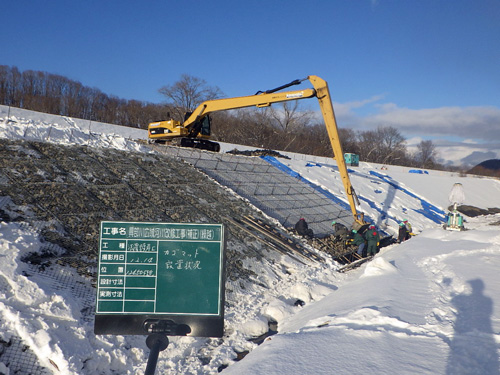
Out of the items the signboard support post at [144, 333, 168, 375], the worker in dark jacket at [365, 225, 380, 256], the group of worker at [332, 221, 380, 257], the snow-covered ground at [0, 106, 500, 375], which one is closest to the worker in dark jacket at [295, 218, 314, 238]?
the group of worker at [332, 221, 380, 257]

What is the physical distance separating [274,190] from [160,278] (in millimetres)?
14295

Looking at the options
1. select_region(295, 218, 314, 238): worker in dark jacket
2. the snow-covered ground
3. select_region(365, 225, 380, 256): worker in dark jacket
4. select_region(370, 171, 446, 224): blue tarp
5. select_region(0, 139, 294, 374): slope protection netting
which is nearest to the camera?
the snow-covered ground

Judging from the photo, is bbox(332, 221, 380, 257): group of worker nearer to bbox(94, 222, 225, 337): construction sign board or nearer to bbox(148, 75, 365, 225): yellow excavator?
bbox(148, 75, 365, 225): yellow excavator

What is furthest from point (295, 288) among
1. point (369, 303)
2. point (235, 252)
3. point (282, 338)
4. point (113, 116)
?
point (113, 116)

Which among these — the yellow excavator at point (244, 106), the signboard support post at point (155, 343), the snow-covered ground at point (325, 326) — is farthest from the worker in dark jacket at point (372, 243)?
the signboard support post at point (155, 343)

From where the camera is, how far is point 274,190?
17250 mm

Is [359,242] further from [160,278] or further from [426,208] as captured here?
[426,208]

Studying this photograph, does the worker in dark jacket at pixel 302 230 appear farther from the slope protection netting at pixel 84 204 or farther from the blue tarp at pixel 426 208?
the blue tarp at pixel 426 208

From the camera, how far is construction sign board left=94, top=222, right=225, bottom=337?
301 cm

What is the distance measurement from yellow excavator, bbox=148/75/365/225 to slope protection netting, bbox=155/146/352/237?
3.91 ft

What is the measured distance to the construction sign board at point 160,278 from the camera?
301 cm

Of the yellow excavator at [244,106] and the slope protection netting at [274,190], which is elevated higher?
the yellow excavator at [244,106]

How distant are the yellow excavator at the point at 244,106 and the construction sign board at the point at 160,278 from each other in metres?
11.6

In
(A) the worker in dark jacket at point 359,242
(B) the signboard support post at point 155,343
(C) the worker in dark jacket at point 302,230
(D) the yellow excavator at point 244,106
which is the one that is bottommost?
(A) the worker in dark jacket at point 359,242
